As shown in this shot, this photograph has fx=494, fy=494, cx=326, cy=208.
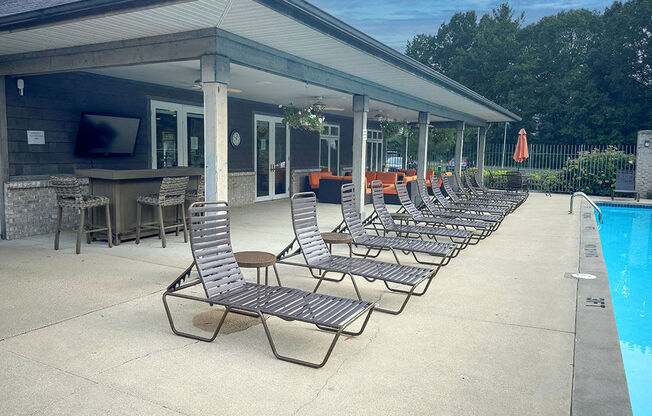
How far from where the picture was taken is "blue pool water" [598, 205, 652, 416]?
3.90 m

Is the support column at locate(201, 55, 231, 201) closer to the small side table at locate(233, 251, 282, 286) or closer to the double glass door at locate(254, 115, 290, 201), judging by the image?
the small side table at locate(233, 251, 282, 286)

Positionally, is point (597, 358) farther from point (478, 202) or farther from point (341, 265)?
point (478, 202)

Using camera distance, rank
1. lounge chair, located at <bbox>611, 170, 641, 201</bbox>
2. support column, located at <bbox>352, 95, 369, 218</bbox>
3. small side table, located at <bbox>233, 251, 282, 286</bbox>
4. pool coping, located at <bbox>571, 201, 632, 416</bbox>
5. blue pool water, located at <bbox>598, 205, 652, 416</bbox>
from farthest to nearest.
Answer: lounge chair, located at <bbox>611, 170, 641, 201</bbox>
support column, located at <bbox>352, 95, 369, 218</bbox>
small side table, located at <bbox>233, 251, 282, 286</bbox>
blue pool water, located at <bbox>598, 205, 652, 416</bbox>
pool coping, located at <bbox>571, 201, 632, 416</bbox>

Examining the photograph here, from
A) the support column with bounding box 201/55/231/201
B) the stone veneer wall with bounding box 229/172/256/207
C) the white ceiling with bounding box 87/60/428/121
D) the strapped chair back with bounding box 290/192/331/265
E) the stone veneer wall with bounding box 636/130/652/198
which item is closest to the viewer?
the strapped chair back with bounding box 290/192/331/265

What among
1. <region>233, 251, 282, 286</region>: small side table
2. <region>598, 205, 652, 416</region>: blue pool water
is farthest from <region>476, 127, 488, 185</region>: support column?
<region>233, 251, 282, 286</region>: small side table

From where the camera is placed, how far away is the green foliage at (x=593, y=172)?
17.7m

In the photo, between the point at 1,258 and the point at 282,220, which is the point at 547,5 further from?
the point at 1,258

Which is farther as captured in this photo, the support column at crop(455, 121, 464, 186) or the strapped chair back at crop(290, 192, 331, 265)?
the support column at crop(455, 121, 464, 186)

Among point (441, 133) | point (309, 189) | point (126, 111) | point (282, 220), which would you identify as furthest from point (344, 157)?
point (126, 111)

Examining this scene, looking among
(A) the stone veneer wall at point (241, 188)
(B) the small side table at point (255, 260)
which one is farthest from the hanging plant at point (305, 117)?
(B) the small side table at point (255, 260)

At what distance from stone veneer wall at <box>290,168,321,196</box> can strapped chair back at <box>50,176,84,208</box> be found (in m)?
7.80

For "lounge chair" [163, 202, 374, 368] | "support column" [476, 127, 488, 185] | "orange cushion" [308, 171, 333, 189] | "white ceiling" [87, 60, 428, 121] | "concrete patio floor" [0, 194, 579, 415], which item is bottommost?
"concrete patio floor" [0, 194, 579, 415]

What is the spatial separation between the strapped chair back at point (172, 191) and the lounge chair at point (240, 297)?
10.5 feet

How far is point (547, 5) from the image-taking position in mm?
72938
